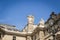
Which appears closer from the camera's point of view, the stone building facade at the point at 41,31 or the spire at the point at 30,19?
the stone building facade at the point at 41,31

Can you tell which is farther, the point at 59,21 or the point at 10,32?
the point at 10,32

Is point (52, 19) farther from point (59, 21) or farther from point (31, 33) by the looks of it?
point (31, 33)

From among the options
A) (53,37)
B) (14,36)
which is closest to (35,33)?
(14,36)

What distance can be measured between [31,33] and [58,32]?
15.7 meters

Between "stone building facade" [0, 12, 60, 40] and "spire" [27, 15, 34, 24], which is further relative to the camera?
"spire" [27, 15, 34, 24]

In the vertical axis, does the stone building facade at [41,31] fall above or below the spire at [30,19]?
below

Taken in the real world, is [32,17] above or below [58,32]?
above

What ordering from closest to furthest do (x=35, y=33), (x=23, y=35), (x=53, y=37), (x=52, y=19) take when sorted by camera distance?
(x=53, y=37) < (x=52, y=19) < (x=35, y=33) < (x=23, y=35)

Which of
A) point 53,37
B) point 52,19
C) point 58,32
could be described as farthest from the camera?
point 52,19

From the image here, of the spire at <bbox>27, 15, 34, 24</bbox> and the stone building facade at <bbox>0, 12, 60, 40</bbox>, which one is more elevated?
the spire at <bbox>27, 15, 34, 24</bbox>

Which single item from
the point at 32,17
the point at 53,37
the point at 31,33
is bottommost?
the point at 53,37

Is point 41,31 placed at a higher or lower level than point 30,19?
lower

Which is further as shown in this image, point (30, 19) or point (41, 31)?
point (30, 19)

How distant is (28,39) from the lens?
49781 millimetres
